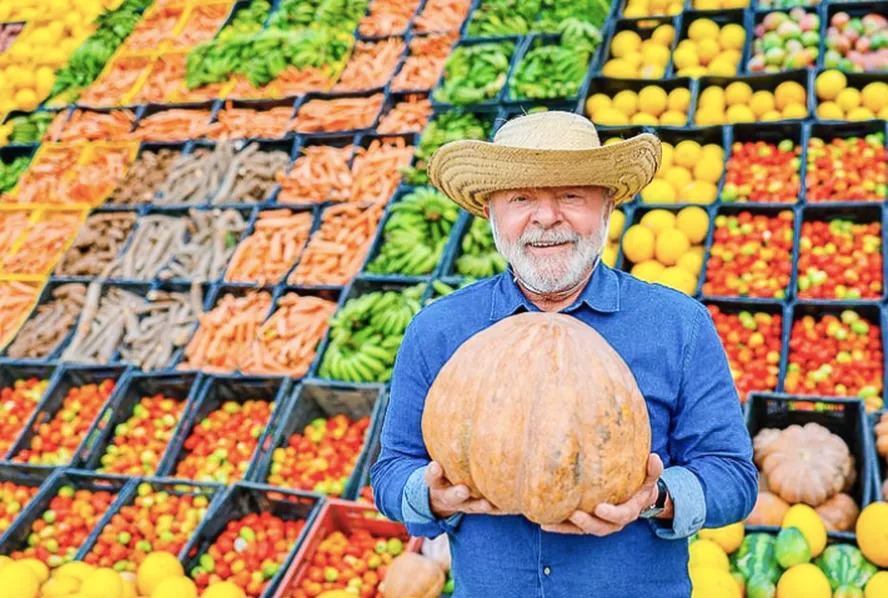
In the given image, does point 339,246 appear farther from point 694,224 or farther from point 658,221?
point 694,224

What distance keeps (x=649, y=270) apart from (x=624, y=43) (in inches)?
93.6

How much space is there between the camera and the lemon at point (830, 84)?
4977mm

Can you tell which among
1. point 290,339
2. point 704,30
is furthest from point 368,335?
point 704,30

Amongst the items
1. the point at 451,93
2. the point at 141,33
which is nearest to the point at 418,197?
the point at 451,93

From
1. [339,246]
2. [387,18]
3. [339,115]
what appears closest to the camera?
[339,246]

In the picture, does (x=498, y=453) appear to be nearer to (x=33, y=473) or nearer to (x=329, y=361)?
(x=329, y=361)

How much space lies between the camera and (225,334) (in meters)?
4.87

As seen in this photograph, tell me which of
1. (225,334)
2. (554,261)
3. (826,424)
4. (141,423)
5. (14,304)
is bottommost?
(554,261)

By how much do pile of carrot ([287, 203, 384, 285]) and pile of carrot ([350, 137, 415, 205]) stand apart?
146 mm

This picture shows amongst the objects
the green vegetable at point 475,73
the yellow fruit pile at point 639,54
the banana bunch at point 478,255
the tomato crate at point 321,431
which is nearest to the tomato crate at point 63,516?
the tomato crate at point 321,431

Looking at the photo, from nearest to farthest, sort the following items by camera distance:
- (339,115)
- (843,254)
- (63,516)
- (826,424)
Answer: (826,424)
(63,516)
(843,254)
(339,115)

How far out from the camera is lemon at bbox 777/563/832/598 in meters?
2.66

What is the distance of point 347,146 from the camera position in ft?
20.1

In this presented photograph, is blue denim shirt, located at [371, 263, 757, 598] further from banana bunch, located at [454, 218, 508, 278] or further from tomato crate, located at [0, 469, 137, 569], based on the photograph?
banana bunch, located at [454, 218, 508, 278]
